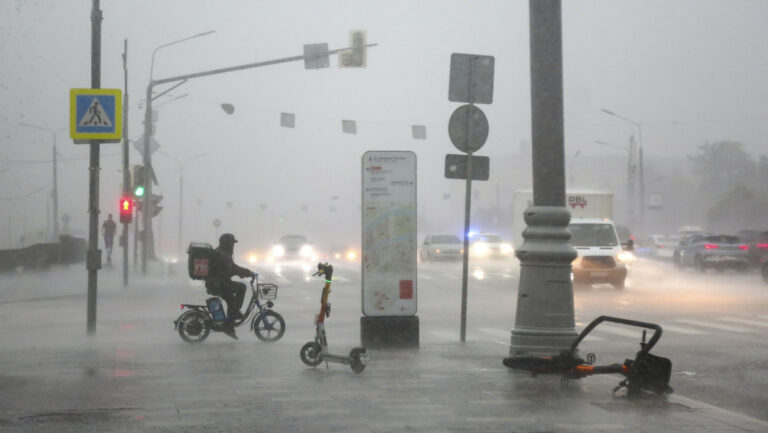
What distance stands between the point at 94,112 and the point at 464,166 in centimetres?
554

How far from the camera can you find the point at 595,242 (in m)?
31.6

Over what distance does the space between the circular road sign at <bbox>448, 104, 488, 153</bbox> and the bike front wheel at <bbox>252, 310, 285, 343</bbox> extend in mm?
3565

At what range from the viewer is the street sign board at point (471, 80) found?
14094 millimetres

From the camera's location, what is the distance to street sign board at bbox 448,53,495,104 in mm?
14094

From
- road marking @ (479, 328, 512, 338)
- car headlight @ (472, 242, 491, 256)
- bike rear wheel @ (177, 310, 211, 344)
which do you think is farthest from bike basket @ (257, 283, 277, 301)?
car headlight @ (472, 242, 491, 256)

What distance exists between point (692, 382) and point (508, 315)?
33.4 ft

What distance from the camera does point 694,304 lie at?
2398 cm

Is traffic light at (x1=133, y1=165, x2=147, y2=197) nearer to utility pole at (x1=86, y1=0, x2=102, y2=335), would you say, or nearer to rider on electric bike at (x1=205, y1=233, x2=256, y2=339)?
utility pole at (x1=86, y1=0, x2=102, y2=335)

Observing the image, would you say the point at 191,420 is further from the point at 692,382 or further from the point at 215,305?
the point at 215,305

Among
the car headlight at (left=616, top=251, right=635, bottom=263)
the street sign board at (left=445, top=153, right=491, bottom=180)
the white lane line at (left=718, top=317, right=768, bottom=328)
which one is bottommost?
the white lane line at (left=718, top=317, right=768, bottom=328)

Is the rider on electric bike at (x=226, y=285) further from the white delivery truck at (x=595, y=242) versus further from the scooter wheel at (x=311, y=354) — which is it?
the white delivery truck at (x=595, y=242)

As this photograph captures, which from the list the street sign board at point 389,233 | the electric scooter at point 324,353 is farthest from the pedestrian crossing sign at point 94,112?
the electric scooter at point 324,353

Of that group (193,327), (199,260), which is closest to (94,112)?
(199,260)

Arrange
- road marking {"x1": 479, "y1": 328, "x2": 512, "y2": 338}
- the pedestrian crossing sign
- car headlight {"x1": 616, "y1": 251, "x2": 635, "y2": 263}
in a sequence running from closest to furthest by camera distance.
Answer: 1. the pedestrian crossing sign
2. road marking {"x1": 479, "y1": 328, "x2": 512, "y2": 338}
3. car headlight {"x1": 616, "y1": 251, "x2": 635, "y2": 263}
